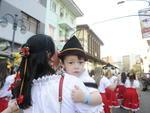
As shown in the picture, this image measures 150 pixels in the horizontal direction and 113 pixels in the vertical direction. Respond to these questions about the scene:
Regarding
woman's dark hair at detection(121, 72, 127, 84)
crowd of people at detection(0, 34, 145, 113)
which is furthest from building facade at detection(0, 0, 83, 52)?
crowd of people at detection(0, 34, 145, 113)

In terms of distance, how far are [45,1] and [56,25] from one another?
11.6 ft

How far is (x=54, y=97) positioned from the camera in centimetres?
212

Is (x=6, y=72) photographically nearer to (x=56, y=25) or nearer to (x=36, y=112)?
(x=36, y=112)

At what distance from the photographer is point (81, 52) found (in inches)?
101

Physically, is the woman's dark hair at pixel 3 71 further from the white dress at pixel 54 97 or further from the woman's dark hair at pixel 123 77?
the woman's dark hair at pixel 123 77

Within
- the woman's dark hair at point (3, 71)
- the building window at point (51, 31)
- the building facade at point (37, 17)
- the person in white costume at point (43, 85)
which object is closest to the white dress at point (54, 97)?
the person in white costume at point (43, 85)

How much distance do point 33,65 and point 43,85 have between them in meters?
0.17

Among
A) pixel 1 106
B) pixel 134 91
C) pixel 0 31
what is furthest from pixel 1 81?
pixel 0 31

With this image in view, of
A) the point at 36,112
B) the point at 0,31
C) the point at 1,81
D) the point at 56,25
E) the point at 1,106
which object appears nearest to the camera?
the point at 36,112

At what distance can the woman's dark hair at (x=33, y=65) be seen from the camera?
2230 millimetres

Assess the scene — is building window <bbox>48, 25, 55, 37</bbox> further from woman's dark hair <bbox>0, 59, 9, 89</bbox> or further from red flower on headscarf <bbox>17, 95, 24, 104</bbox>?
red flower on headscarf <bbox>17, 95, 24, 104</bbox>

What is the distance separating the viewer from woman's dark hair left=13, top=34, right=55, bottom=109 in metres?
2.23

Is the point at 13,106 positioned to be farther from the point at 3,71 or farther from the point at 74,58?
the point at 3,71

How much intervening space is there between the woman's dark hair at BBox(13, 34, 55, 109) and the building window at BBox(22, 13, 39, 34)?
58.8ft
